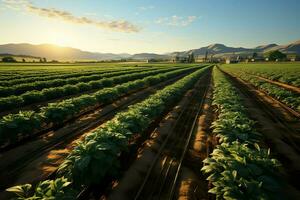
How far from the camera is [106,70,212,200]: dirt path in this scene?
6.52m

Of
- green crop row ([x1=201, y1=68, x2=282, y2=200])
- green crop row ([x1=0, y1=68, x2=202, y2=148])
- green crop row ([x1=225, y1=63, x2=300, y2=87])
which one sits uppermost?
green crop row ([x1=201, y1=68, x2=282, y2=200])

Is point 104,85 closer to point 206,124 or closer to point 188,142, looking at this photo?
point 206,124

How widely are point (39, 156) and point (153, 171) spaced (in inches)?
193

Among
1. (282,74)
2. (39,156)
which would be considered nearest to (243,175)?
(39,156)

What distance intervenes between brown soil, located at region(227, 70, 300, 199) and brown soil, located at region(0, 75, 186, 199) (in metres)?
8.46

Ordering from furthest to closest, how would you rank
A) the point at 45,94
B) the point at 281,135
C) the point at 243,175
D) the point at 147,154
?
the point at 45,94, the point at 281,135, the point at 147,154, the point at 243,175

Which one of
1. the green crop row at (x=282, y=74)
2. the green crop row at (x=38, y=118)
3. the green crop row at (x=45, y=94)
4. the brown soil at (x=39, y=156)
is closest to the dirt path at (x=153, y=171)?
the brown soil at (x=39, y=156)

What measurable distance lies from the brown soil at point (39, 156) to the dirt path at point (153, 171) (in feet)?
9.63

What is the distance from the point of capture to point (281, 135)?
11.6 metres

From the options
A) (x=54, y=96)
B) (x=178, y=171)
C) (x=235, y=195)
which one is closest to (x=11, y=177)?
(x=178, y=171)

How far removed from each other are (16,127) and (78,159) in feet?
17.2

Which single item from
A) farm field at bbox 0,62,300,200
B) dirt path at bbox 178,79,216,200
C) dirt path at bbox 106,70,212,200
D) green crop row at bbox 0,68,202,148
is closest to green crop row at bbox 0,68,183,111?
farm field at bbox 0,62,300,200

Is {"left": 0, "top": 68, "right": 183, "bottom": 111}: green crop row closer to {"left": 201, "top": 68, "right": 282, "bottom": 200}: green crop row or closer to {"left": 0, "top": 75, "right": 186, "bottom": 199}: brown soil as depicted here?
Result: {"left": 0, "top": 75, "right": 186, "bottom": 199}: brown soil

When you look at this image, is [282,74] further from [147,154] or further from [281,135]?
[147,154]
